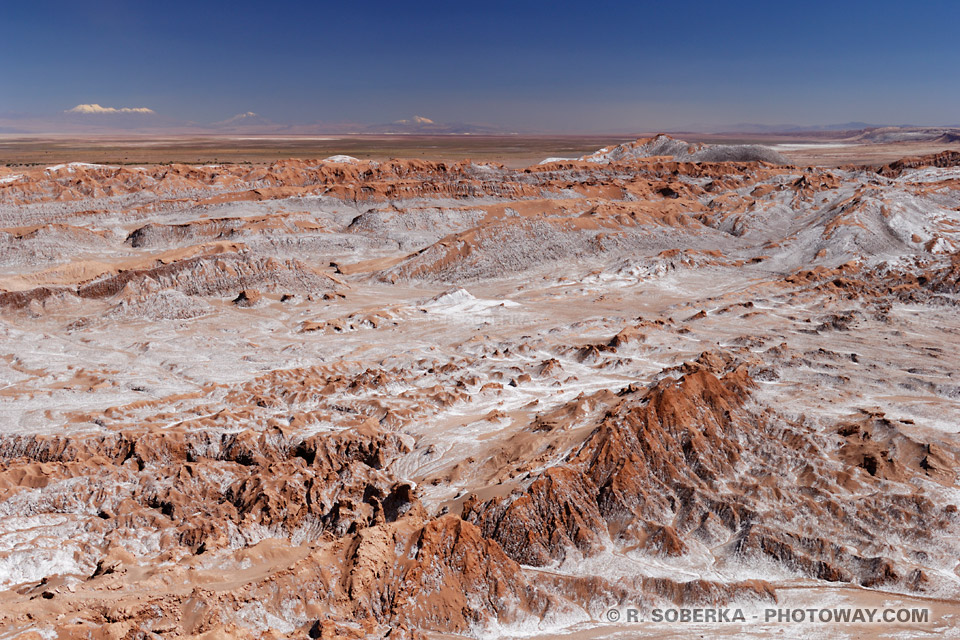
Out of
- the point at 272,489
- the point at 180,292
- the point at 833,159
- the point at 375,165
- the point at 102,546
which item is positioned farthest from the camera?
the point at 833,159

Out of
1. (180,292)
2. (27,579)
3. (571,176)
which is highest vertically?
(571,176)

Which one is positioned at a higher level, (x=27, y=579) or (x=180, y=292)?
(x=180, y=292)

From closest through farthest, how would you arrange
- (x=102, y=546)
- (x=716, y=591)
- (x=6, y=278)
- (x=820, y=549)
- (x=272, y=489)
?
(x=716, y=591) < (x=820, y=549) < (x=102, y=546) < (x=272, y=489) < (x=6, y=278)

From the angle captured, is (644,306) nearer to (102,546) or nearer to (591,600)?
(591,600)

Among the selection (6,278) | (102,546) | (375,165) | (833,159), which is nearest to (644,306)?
(102,546)

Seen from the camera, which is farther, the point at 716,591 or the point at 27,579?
the point at 27,579

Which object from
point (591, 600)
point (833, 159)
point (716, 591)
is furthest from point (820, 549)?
point (833, 159)

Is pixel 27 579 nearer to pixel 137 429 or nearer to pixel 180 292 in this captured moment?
pixel 137 429
